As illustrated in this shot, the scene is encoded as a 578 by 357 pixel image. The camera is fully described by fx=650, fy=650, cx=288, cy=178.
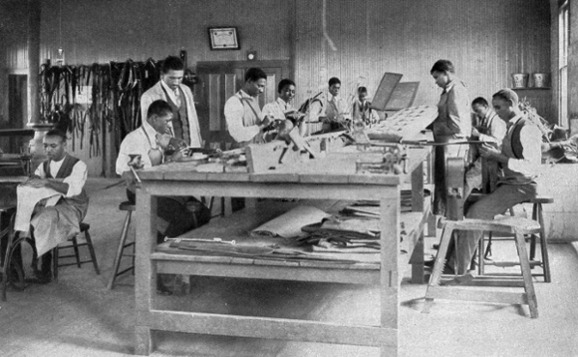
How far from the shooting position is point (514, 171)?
4871 millimetres

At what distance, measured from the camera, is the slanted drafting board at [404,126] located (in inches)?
173

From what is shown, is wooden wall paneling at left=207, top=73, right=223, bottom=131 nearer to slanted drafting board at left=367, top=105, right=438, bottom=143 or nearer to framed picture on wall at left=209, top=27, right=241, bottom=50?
framed picture on wall at left=209, top=27, right=241, bottom=50

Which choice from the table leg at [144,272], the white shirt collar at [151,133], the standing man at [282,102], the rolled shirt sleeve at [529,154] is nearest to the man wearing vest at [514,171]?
the rolled shirt sleeve at [529,154]

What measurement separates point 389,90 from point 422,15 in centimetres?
609

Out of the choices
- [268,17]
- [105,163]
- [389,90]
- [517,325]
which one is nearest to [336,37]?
[268,17]

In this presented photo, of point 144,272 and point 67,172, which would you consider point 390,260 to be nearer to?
point 144,272

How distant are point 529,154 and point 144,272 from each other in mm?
3075

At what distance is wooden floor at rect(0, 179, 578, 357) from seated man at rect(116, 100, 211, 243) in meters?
0.49

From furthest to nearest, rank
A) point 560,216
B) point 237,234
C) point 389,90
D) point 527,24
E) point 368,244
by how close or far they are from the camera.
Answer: point 527,24 → point 560,216 → point 389,90 → point 237,234 → point 368,244

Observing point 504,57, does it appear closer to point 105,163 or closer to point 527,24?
point 527,24

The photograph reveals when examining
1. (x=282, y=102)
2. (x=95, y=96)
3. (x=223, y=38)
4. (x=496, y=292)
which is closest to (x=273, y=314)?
(x=496, y=292)

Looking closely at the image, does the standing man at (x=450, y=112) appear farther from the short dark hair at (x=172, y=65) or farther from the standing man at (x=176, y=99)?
the short dark hair at (x=172, y=65)

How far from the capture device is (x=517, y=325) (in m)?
3.84

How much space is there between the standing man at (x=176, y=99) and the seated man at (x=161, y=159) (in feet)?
1.56
